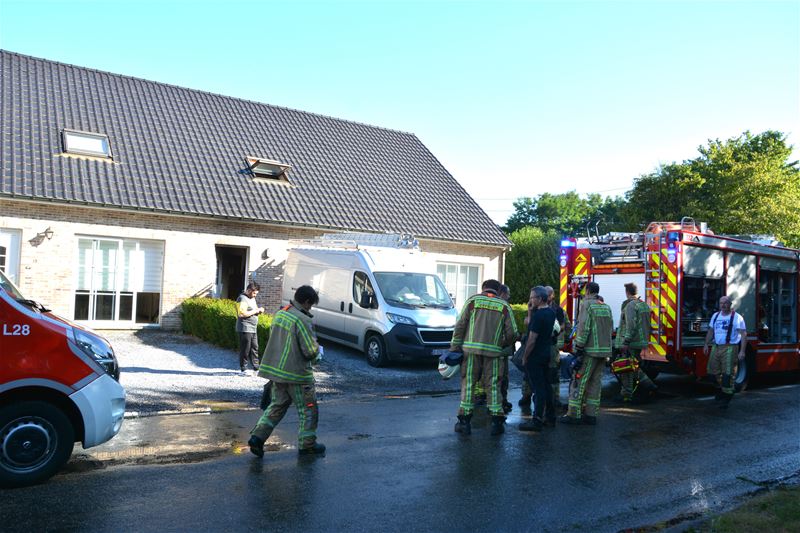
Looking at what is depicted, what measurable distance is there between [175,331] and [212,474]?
36.3 feet

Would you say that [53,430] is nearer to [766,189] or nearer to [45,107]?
[45,107]

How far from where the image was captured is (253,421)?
8500mm

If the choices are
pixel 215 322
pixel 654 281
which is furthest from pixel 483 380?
pixel 215 322

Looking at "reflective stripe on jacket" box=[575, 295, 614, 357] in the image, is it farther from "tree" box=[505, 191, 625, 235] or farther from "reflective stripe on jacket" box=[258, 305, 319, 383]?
"tree" box=[505, 191, 625, 235]

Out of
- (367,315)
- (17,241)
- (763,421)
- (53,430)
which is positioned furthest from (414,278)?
(53,430)

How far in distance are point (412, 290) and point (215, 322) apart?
4.28m

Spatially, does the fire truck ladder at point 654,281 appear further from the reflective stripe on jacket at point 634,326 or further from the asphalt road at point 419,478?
the asphalt road at point 419,478

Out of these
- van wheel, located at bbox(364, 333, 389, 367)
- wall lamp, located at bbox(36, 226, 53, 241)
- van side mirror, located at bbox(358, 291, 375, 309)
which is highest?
wall lamp, located at bbox(36, 226, 53, 241)

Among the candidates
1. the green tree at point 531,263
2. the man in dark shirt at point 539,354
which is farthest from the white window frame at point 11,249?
the green tree at point 531,263

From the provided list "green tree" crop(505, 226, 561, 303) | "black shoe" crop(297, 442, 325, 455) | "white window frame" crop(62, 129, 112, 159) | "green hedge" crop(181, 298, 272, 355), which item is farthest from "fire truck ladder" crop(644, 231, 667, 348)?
"green tree" crop(505, 226, 561, 303)

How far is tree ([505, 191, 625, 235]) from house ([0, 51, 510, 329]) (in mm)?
40236

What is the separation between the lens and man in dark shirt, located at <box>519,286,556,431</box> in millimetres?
8227

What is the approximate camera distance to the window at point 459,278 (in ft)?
67.8

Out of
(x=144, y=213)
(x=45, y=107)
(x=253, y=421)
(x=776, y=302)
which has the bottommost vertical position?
(x=253, y=421)
